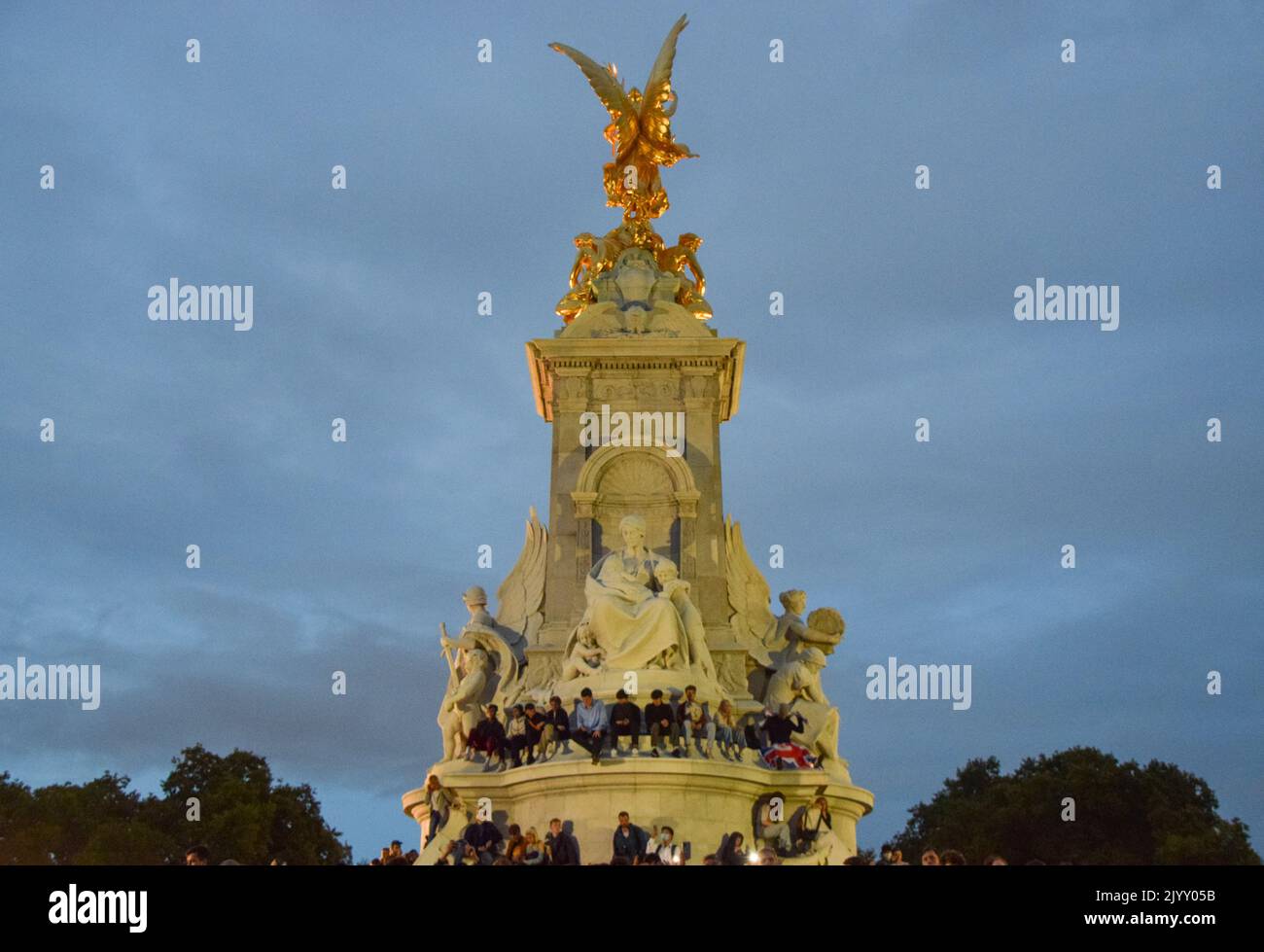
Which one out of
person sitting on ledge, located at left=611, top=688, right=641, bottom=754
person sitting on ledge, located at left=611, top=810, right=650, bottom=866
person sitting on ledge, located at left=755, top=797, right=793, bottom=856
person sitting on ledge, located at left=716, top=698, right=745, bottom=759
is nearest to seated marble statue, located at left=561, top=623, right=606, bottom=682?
person sitting on ledge, located at left=611, top=688, right=641, bottom=754

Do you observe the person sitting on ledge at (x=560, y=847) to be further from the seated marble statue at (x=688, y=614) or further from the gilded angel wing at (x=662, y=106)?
the gilded angel wing at (x=662, y=106)

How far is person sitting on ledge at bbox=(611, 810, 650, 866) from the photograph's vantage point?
20.6 meters

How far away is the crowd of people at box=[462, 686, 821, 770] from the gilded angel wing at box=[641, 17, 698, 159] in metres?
11.0

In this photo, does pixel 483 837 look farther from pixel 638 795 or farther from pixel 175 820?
pixel 175 820

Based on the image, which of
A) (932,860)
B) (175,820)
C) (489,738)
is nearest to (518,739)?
(489,738)

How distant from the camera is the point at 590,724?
75.5 feet

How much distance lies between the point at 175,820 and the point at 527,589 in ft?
77.8

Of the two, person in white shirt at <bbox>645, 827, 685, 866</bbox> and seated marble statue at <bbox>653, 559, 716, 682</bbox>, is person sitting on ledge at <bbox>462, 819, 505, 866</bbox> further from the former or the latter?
seated marble statue at <bbox>653, 559, 716, 682</bbox>

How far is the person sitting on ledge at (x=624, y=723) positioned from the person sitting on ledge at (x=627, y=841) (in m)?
1.95

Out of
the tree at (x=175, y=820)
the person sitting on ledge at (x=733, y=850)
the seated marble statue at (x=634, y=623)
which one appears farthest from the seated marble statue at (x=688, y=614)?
the tree at (x=175, y=820)

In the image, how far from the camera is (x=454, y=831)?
24.1 metres

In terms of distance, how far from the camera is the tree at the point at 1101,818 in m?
48.9

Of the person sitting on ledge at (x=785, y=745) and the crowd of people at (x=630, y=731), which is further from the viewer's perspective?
the person sitting on ledge at (x=785, y=745)
